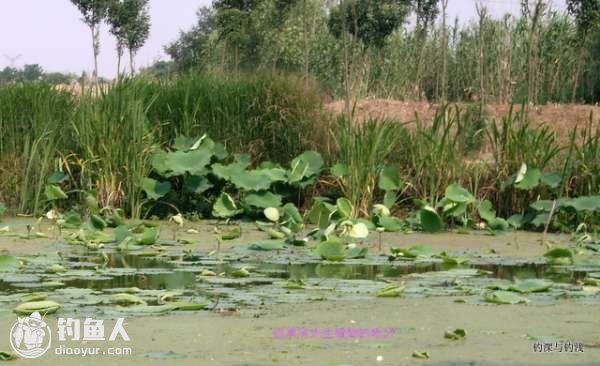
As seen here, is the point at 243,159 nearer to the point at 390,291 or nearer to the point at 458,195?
the point at 458,195

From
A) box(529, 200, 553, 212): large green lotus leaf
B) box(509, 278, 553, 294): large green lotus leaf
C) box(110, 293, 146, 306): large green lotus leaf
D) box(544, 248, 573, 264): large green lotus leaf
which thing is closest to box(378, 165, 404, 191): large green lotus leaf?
box(529, 200, 553, 212): large green lotus leaf

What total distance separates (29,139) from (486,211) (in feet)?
14.8

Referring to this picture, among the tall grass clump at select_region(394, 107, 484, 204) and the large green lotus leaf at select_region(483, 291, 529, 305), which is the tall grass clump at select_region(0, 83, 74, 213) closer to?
the tall grass clump at select_region(394, 107, 484, 204)

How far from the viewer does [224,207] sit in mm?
9336

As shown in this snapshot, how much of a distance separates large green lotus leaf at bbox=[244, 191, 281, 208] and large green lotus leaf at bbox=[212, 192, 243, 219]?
0.14 metres

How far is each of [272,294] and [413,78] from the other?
16460 mm

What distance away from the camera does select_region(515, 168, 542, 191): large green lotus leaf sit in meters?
8.91

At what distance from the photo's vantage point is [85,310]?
481 cm

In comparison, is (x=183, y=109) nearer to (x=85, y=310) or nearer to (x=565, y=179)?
(x=565, y=179)

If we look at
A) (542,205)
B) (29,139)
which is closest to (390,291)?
(542,205)

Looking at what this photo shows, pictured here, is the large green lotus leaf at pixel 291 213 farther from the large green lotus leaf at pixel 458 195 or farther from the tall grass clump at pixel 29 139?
the tall grass clump at pixel 29 139

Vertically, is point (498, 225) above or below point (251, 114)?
below

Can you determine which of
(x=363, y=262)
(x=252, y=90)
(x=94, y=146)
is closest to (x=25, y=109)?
(x=94, y=146)

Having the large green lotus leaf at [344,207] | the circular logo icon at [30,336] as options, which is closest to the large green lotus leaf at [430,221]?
the large green lotus leaf at [344,207]
